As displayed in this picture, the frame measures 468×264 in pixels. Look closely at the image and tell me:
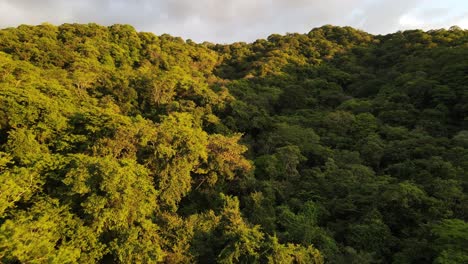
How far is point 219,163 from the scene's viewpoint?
25.4 metres

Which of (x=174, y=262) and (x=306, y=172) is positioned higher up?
(x=306, y=172)

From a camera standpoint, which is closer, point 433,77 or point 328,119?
point 328,119

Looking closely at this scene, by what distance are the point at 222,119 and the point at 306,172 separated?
1206cm

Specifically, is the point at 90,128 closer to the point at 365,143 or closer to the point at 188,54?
the point at 365,143

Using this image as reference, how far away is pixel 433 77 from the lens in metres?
42.7

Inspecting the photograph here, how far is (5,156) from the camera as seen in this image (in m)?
17.1

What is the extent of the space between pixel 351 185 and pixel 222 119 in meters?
16.5

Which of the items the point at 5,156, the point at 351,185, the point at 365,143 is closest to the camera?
the point at 5,156

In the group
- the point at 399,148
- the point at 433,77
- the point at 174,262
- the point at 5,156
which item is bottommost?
the point at 174,262

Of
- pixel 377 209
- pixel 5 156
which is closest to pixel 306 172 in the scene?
pixel 377 209

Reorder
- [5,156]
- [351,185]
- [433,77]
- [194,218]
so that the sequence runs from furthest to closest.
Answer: [433,77], [351,185], [194,218], [5,156]

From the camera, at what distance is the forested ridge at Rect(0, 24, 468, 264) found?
16.4 metres

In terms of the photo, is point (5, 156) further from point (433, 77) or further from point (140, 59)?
point (433, 77)

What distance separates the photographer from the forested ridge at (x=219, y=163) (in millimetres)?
16438
